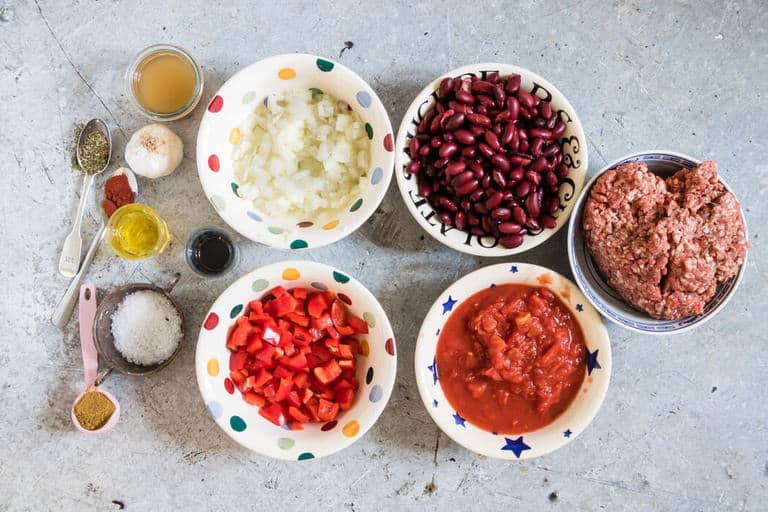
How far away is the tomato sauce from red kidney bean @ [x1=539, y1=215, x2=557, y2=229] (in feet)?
0.83

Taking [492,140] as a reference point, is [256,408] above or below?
below

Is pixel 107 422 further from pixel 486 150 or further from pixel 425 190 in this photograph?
pixel 486 150

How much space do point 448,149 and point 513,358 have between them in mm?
797

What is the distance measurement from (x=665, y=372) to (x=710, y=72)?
4.11 ft

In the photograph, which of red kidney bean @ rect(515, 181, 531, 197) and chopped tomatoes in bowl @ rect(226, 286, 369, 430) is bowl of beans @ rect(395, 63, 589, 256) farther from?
chopped tomatoes in bowl @ rect(226, 286, 369, 430)

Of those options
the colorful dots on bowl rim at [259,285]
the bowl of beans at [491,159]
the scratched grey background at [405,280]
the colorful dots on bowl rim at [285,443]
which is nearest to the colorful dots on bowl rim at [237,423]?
the colorful dots on bowl rim at [285,443]

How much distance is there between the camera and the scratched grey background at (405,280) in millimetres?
2564

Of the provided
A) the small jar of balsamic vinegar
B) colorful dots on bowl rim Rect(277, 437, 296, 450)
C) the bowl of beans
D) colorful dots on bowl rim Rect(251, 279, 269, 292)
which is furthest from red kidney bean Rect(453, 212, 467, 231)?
the small jar of balsamic vinegar

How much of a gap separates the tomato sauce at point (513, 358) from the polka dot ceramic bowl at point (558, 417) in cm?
2

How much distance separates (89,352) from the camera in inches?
98.6

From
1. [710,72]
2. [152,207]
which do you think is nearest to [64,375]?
[152,207]

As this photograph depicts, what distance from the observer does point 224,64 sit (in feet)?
8.54

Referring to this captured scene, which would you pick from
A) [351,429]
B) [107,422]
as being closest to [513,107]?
[351,429]

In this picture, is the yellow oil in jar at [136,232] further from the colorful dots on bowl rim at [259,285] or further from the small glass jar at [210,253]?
the colorful dots on bowl rim at [259,285]
